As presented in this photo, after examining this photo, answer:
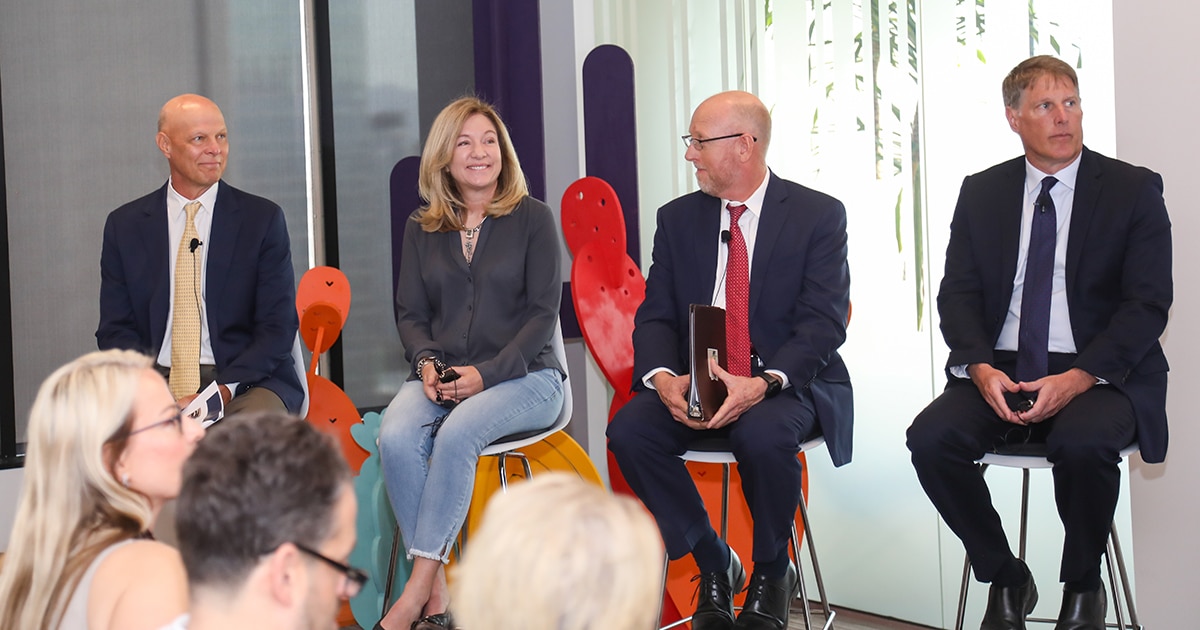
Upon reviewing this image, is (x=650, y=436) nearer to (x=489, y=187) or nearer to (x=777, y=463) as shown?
(x=777, y=463)

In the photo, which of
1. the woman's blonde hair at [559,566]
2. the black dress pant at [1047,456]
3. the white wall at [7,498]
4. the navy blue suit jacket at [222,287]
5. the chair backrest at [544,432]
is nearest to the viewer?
the woman's blonde hair at [559,566]

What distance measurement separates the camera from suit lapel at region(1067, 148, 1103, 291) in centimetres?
298

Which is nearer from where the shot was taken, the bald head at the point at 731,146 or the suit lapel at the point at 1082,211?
the suit lapel at the point at 1082,211

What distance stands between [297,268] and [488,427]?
96.2 inches

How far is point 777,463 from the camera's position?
290 centimetres

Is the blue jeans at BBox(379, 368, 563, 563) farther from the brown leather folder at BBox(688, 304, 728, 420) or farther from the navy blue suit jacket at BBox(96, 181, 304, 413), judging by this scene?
the brown leather folder at BBox(688, 304, 728, 420)

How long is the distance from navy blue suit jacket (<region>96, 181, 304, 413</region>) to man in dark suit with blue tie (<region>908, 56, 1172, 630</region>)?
195cm

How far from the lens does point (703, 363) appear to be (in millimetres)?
3031

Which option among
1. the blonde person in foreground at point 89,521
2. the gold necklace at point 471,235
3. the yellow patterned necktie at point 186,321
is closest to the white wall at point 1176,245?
the gold necklace at point 471,235

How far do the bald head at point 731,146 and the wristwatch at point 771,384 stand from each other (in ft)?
2.07

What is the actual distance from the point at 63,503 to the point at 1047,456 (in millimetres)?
2223

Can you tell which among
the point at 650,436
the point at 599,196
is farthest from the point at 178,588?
the point at 599,196

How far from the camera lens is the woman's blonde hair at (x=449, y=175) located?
12.0 ft

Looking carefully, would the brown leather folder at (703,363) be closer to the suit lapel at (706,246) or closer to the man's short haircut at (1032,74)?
the suit lapel at (706,246)
